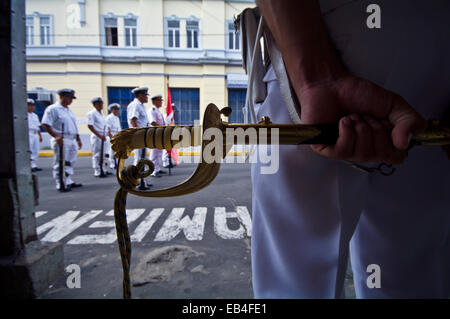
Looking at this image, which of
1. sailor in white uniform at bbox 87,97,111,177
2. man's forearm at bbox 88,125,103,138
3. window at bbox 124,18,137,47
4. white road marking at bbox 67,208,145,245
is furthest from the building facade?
white road marking at bbox 67,208,145,245

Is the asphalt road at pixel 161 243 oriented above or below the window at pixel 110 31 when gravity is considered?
below

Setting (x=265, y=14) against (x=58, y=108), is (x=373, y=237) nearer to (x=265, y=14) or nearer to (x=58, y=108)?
(x=265, y=14)

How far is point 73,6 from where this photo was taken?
10.4 meters

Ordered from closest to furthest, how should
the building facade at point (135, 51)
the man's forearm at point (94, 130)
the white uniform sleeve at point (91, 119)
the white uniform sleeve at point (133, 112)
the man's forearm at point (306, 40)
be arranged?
the man's forearm at point (306, 40), the white uniform sleeve at point (133, 112), the man's forearm at point (94, 130), the white uniform sleeve at point (91, 119), the building facade at point (135, 51)

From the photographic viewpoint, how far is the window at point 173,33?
10844mm

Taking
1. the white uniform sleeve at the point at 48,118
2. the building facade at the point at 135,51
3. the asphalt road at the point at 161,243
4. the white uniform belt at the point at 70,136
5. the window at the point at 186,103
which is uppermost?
the building facade at the point at 135,51

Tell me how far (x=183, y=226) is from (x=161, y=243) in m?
0.41

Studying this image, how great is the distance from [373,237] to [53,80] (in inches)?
495

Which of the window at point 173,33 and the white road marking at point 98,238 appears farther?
the window at point 173,33

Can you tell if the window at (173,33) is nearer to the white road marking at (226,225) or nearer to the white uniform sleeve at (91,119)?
the white uniform sleeve at (91,119)

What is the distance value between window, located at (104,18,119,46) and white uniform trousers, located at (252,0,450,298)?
1199 centimetres

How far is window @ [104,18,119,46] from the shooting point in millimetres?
10586

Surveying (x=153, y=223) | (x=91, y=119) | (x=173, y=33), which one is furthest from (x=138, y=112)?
(x=173, y=33)

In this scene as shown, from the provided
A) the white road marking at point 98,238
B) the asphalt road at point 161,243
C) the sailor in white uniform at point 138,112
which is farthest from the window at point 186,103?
the white road marking at point 98,238
